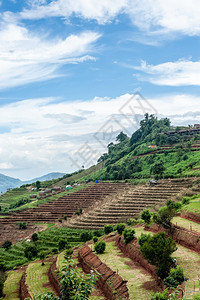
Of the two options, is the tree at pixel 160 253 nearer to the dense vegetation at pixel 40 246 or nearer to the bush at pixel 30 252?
the dense vegetation at pixel 40 246

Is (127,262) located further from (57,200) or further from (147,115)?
(147,115)

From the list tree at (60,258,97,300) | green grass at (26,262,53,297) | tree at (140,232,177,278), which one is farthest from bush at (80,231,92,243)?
tree at (60,258,97,300)

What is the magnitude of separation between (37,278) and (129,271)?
1243cm

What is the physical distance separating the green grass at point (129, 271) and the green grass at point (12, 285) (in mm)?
9677

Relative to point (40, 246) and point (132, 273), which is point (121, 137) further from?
point (132, 273)

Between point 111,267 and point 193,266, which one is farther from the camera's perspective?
point 111,267

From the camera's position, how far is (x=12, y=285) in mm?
33562

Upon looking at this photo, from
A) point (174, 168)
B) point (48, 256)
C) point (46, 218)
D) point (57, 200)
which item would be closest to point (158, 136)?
point (174, 168)

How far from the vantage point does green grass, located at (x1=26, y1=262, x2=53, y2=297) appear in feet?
94.9

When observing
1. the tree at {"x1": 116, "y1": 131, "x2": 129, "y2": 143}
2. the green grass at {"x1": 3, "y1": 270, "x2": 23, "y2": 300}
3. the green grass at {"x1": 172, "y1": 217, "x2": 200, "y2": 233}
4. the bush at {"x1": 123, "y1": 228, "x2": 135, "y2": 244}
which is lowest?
the green grass at {"x1": 3, "y1": 270, "x2": 23, "y2": 300}

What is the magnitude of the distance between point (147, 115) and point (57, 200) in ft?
261

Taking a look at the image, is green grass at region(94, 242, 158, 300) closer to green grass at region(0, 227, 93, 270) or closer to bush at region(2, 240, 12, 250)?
green grass at region(0, 227, 93, 270)

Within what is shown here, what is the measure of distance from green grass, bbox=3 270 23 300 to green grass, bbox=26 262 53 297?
Answer: 1483 millimetres

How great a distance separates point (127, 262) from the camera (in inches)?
1083
